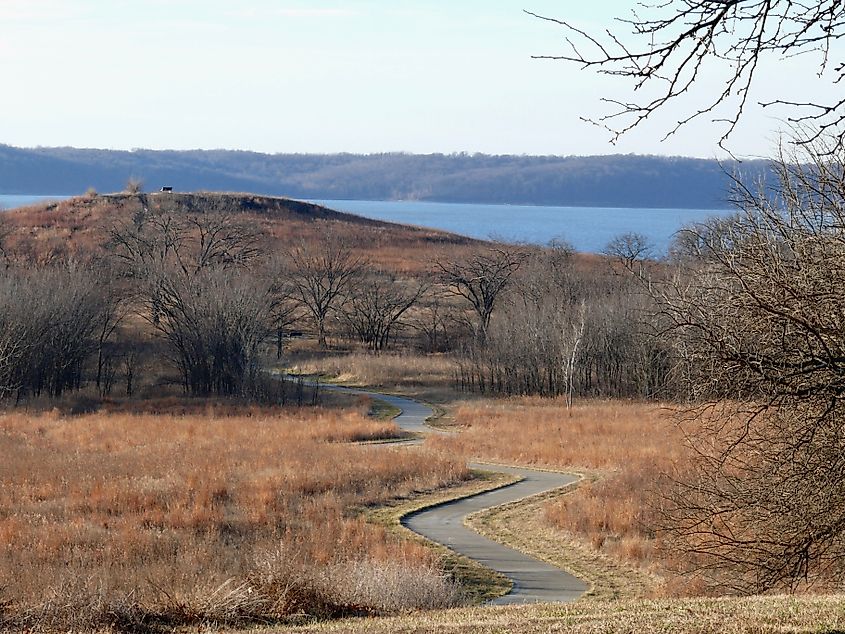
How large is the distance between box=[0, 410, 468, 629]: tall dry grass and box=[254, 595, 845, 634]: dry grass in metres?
2.75

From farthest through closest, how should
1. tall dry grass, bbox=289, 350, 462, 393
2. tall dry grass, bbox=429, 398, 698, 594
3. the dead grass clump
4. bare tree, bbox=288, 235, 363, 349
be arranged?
1. bare tree, bbox=288, 235, 363, 349
2. the dead grass clump
3. tall dry grass, bbox=289, 350, 462, 393
4. tall dry grass, bbox=429, 398, 698, 594

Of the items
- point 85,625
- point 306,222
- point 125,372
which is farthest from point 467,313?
A: point 85,625

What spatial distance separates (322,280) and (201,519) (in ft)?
172

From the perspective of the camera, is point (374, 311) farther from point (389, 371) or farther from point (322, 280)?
point (389, 371)

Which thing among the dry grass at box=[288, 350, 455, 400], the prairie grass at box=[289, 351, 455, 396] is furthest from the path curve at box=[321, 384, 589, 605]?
the prairie grass at box=[289, 351, 455, 396]

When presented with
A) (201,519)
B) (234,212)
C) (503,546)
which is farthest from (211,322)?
(234,212)

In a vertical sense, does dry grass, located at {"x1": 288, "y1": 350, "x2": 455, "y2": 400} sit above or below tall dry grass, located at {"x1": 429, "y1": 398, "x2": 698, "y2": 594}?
below

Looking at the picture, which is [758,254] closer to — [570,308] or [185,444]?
[185,444]

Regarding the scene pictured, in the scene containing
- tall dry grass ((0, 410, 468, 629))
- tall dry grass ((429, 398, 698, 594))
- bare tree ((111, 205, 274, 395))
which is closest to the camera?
tall dry grass ((0, 410, 468, 629))

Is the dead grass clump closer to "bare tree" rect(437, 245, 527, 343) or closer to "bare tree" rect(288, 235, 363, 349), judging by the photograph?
"bare tree" rect(437, 245, 527, 343)

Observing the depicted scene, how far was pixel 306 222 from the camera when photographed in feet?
362

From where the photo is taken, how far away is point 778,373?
12547mm

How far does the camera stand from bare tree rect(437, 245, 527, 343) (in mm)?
68312

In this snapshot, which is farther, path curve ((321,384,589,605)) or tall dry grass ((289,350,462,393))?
tall dry grass ((289,350,462,393))
